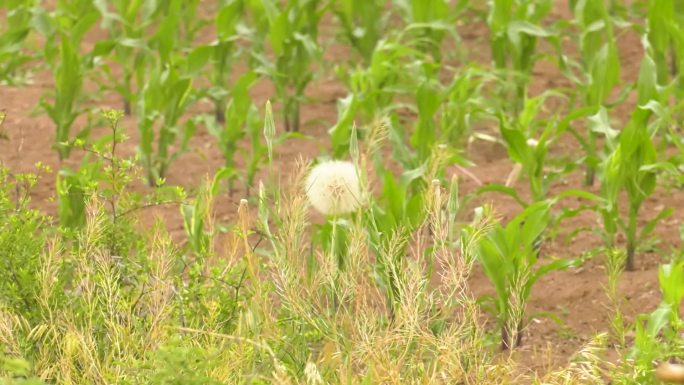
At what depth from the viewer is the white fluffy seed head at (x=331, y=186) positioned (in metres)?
3.79

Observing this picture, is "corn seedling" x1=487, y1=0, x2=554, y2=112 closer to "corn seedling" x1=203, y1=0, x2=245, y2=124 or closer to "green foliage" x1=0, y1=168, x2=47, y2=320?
"corn seedling" x1=203, y1=0, x2=245, y2=124

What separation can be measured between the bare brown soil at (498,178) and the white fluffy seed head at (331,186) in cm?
13

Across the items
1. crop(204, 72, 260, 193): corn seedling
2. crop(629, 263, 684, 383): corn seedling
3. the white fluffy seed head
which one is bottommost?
crop(629, 263, 684, 383): corn seedling

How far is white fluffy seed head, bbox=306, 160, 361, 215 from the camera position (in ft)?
12.4

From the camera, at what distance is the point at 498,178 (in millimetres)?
5508

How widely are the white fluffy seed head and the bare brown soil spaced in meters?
0.13

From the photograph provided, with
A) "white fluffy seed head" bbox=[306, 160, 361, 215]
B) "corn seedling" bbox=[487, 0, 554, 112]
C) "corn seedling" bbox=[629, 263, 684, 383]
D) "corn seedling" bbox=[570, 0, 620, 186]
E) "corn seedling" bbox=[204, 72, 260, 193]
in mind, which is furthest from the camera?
"corn seedling" bbox=[487, 0, 554, 112]

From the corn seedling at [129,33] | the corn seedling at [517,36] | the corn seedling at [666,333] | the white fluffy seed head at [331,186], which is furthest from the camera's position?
the corn seedling at [129,33]

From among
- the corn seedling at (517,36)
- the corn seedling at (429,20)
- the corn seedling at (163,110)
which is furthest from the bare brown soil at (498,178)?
the corn seedling at (429,20)

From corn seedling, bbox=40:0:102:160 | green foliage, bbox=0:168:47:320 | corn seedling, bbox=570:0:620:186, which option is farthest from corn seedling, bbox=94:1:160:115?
green foliage, bbox=0:168:47:320

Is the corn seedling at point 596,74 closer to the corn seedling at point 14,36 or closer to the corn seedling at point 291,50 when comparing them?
the corn seedling at point 291,50

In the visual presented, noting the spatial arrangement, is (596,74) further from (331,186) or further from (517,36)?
(331,186)

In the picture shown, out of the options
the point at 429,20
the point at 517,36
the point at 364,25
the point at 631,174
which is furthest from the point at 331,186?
the point at 364,25

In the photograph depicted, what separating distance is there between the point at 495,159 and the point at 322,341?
226 cm
